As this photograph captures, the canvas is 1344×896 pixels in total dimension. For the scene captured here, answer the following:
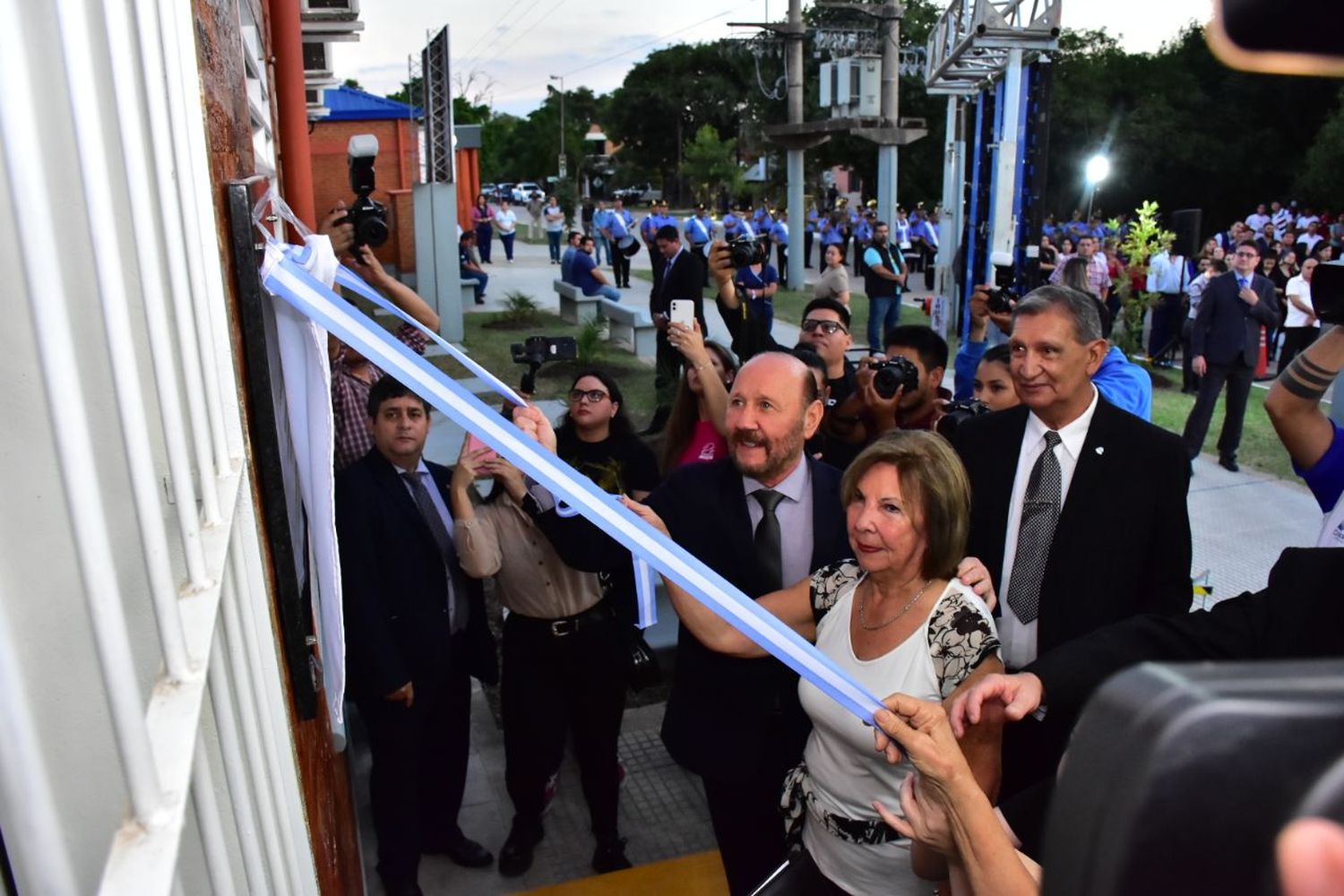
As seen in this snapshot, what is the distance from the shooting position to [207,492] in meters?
1.23

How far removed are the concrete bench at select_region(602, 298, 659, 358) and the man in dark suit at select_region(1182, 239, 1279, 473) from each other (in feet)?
21.2

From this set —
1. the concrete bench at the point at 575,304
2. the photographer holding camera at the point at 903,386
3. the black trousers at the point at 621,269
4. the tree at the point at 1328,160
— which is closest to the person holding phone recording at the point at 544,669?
the photographer holding camera at the point at 903,386

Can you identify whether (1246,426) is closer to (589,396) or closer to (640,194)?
(589,396)

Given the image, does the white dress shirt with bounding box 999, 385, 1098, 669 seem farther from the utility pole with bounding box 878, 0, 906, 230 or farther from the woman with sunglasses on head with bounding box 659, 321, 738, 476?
the utility pole with bounding box 878, 0, 906, 230

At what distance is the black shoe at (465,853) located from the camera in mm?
4133

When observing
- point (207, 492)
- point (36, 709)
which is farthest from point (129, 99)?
point (36, 709)

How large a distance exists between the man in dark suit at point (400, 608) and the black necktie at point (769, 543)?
1.17 m

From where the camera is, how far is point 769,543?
318 centimetres

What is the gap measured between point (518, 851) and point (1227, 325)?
26.4ft

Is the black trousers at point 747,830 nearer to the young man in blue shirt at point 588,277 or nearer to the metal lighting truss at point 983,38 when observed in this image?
the metal lighting truss at point 983,38

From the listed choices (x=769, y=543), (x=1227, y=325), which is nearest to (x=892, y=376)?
(x=769, y=543)

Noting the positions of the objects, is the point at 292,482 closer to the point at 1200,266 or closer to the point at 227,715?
the point at 227,715

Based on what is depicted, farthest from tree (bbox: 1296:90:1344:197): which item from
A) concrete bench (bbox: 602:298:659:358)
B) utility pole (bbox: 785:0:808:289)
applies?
concrete bench (bbox: 602:298:659:358)

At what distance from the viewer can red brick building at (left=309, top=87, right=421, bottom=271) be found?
22.0 metres
